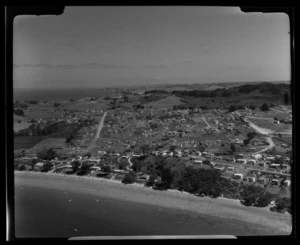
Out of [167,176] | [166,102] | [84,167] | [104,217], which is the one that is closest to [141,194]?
[167,176]

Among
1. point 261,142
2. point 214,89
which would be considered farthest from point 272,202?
point 214,89

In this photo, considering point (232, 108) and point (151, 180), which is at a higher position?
point (232, 108)

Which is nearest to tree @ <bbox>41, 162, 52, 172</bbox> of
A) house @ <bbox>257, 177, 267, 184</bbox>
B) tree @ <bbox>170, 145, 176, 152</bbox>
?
tree @ <bbox>170, 145, 176, 152</bbox>

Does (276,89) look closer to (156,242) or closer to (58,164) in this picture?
(156,242)

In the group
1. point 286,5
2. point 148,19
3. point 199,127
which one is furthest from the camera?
point 199,127

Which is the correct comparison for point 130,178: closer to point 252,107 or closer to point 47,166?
point 47,166

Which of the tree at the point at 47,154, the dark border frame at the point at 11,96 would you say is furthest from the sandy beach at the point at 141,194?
the dark border frame at the point at 11,96

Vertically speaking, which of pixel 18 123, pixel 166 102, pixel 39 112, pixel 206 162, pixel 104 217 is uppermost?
pixel 166 102

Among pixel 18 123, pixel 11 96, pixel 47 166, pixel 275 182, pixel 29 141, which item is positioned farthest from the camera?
pixel 47 166
